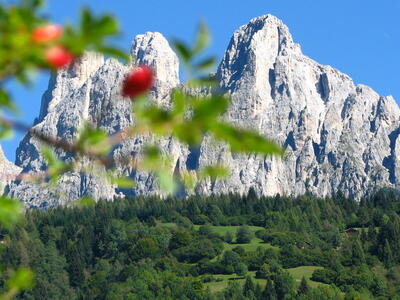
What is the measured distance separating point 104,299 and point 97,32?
7712 inches

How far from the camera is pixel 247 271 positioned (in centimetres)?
19850

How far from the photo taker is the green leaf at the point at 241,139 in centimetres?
310

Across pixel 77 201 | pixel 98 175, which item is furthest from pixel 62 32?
pixel 77 201

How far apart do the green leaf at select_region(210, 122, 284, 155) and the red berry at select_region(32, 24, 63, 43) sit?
0.63 m

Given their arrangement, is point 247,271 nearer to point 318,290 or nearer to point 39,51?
point 318,290

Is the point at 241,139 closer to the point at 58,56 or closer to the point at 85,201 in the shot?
the point at 58,56

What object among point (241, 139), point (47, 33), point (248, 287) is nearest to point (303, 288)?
point (248, 287)

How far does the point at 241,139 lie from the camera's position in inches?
124

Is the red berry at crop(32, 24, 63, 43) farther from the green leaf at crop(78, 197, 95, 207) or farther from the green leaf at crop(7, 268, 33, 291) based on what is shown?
the green leaf at crop(78, 197, 95, 207)

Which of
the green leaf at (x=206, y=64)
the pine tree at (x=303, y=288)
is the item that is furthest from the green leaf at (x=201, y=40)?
the pine tree at (x=303, y=288)

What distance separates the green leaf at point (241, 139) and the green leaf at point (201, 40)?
1.49 ft

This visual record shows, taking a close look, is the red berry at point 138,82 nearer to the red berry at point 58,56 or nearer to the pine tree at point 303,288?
the red berry at point 58,56

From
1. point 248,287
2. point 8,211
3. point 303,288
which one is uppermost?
point 248,287

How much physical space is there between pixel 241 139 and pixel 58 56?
2.32 ft
